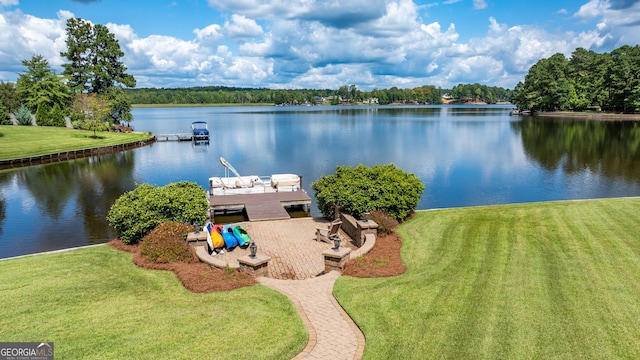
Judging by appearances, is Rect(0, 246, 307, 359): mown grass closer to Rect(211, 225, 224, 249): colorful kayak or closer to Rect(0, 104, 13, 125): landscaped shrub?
Rect(211, 225, 224, 249): colorful kayak

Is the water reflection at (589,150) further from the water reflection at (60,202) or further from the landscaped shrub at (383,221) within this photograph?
the water reflection at (60,202)

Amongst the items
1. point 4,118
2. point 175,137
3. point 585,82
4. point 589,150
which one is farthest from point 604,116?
point 4,118

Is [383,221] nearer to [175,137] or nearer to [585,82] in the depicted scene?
[175,137]

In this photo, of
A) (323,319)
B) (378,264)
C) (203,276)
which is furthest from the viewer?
(378,264)

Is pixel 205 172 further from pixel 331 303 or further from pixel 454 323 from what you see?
pixel 454 323

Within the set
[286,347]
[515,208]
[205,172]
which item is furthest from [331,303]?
[205,172]

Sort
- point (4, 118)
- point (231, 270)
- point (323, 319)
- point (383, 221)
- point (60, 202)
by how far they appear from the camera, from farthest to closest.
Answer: point (4, 118) < point (60, 202) < point (383, 221) < point (231, 270) < point (323, 319)

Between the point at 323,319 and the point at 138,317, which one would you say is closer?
the point at 138,317


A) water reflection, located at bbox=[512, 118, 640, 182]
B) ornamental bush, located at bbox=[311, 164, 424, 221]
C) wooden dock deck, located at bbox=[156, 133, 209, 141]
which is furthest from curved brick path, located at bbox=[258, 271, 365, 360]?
wooden dock deck, located at bbox=[156, 133, 209, 141]
